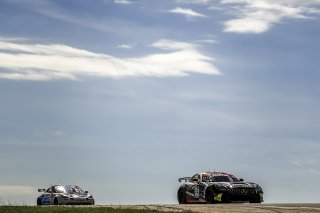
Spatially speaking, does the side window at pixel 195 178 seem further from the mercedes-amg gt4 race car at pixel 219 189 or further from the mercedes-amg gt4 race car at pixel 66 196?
the mercedes-amg gt4 race car at pixel 66 196

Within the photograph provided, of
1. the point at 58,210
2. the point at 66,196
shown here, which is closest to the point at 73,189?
the point at 66,196

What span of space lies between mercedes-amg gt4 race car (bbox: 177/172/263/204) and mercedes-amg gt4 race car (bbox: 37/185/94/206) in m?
5.52

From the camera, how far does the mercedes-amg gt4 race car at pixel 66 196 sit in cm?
3888

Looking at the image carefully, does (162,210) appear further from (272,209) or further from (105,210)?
Answer: (272,209)

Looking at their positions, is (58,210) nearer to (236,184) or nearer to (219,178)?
(236,184)

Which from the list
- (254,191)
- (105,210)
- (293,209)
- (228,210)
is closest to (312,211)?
(293,209)

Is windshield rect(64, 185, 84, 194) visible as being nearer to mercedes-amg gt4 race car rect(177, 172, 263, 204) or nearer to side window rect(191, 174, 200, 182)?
mercedes-amg gt4 race car rect(177, 172, 263, 204)

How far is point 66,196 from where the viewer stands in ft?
128

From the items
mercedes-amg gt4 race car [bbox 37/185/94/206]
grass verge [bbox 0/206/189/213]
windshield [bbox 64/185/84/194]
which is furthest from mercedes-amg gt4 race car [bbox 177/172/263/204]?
grass verge [bbox 0/206/189/213]

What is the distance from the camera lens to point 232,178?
123ft

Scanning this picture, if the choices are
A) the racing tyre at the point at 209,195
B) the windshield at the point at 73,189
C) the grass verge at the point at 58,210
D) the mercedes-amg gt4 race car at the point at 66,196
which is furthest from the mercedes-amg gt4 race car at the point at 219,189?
the grass verge at the point at 58,210

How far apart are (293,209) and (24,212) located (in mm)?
10025

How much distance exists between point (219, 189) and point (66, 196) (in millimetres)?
8965

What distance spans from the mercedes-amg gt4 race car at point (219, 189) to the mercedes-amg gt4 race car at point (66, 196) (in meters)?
5.52
